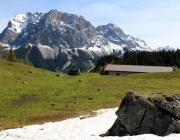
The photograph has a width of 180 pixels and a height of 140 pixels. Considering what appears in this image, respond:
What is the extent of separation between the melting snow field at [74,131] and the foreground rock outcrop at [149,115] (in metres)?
1.16

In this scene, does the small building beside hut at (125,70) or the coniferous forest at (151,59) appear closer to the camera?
the small building beside hut at (125,70)

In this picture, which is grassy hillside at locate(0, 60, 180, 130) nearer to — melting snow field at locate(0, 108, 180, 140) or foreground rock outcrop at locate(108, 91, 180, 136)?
melting snow field at locate(0, 108, 180, 140)

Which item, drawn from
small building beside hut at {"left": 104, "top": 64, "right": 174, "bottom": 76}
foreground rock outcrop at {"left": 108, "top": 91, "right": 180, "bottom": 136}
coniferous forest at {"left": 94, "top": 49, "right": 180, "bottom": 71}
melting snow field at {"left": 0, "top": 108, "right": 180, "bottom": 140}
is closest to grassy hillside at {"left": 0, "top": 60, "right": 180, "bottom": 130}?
melting snow field at {"left": 0, "top": 108, "right": 180, "bottom": 140}

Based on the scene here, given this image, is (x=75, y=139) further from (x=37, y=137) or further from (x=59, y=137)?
(x=37, y=137)

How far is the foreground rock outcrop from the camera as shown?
18703 millimetres

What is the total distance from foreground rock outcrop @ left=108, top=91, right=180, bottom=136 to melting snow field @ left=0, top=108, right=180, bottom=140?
1.16 meters

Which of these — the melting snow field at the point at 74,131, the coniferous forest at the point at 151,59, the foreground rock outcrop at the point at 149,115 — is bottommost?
the melting snow field at the point at 74,131

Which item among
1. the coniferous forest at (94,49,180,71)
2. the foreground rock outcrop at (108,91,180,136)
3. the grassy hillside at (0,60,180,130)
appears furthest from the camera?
the coniferous forest at (94,49,180,71)

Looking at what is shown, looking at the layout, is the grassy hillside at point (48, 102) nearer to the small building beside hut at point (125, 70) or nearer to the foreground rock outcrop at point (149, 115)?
the foreground rock outcrop at point (149, 115)

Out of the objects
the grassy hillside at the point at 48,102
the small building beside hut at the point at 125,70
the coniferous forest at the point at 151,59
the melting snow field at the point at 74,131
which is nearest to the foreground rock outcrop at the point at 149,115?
the melting snow field at the point at 74,131

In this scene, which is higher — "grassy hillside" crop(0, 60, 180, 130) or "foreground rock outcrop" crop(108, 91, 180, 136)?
"foreground rock outcrop" crop(108, 91, 180, 136)

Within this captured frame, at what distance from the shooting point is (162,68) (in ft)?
334

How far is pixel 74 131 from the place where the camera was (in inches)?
A: 906

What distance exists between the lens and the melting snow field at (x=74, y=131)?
57.5 feet
